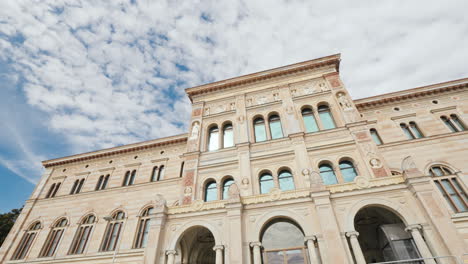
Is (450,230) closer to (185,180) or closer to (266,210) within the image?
(266,210)

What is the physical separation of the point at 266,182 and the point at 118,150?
1646 cm

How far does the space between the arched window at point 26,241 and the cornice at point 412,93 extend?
30.2m

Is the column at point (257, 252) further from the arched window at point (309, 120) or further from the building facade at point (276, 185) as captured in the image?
the arched window at point (309, 120)

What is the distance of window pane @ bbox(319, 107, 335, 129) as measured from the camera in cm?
1588

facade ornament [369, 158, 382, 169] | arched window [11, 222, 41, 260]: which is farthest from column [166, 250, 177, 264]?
arched window [11, 222, 41, 260]

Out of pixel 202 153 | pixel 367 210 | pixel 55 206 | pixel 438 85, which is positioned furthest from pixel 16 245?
pixel 438 85

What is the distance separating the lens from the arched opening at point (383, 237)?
894 cm

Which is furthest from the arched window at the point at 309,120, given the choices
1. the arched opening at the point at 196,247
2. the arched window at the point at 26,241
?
the arched window at the point at 26,241

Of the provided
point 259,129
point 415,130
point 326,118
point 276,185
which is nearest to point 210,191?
point 276,185

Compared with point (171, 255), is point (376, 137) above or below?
above

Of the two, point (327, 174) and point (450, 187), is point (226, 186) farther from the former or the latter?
point (450, 187)

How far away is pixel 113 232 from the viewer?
18.0 meters

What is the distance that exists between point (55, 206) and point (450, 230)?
27876 mm

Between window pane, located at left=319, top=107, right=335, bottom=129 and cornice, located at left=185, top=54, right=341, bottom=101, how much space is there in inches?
161
